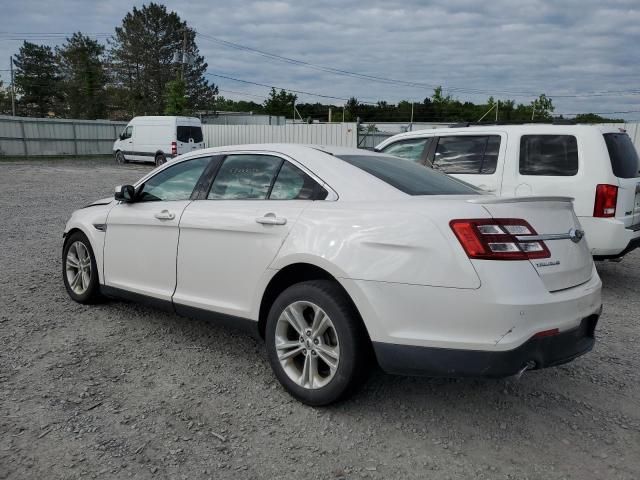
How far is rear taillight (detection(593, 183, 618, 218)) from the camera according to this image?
5.74 m

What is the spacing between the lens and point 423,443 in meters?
2.90

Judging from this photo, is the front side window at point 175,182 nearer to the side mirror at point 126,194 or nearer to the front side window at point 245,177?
the side mirror at point 126,194

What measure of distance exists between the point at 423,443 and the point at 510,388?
964 millimetres

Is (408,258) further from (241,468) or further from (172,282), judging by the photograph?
(172,282)

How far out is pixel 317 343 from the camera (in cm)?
316

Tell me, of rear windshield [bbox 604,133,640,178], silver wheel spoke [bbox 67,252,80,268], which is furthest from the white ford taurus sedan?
rear windshield [bbox 604,133,640,178]

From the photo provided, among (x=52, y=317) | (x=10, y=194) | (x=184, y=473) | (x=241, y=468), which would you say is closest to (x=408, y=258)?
(x=241, y=468)

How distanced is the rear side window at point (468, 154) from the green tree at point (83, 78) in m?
56.3

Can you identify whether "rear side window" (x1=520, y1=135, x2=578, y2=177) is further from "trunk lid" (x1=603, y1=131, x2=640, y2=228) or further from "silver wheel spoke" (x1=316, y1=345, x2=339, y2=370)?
"silver wheel spoke" (x1=316, y1=345, x2=339, y2=370)

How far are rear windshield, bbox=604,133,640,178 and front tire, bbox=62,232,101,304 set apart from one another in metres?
5.28

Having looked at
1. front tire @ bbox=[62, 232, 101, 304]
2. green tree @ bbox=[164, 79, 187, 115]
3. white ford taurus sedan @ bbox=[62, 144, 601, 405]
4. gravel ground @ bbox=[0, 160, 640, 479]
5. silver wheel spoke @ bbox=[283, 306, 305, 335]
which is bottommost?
gravel ground @ bbox=[0, 160, 640, 479]

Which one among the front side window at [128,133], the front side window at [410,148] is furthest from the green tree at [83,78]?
the front side window at [410,148]

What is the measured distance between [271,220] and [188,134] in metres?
23.7

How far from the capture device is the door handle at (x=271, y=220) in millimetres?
3355
